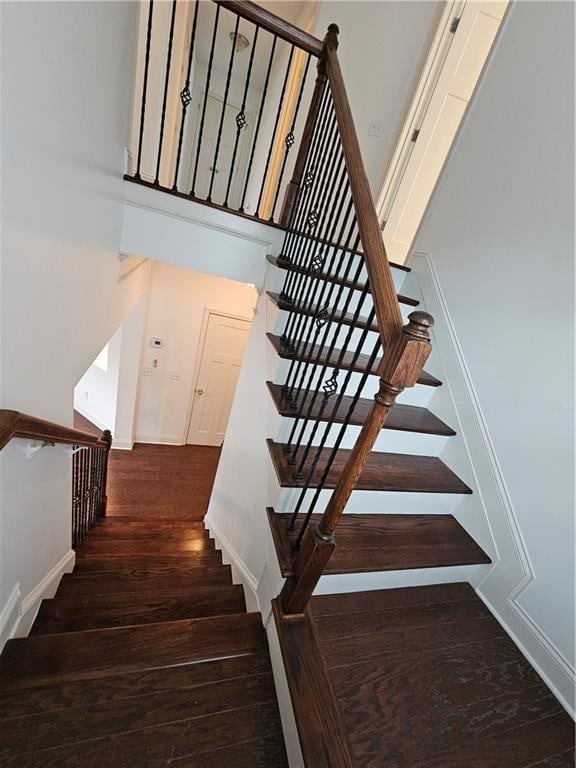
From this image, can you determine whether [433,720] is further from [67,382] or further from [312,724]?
[67,382]

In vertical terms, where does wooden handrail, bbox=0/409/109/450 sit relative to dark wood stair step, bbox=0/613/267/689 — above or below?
above

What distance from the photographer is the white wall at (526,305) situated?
4.07ft

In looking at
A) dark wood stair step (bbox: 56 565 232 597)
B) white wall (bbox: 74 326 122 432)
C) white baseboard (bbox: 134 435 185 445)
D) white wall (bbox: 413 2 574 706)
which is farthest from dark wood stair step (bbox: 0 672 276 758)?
white baseboard (bbox: 134 435 185 445)

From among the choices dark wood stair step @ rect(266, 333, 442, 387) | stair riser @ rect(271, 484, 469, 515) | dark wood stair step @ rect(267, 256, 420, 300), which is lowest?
stair riser @ rect(271, 484, 469, 515)

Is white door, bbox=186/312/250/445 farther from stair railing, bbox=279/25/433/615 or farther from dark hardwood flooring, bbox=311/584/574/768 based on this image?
dark hardwood flooring, bbox=311/584/574/768

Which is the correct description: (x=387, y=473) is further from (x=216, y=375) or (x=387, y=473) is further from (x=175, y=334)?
(x=216, y=375)

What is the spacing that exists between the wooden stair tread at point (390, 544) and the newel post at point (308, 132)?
1.66m

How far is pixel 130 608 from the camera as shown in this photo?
1580 mm

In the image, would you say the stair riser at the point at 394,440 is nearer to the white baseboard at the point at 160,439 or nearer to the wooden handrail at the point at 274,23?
the wooden handrail at the point at 274,23

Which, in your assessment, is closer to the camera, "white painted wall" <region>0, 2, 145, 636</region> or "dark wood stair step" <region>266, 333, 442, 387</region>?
"white painted wall" <region>0, 2, 145, 636</region>

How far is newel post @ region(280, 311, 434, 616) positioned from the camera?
0.75 meters

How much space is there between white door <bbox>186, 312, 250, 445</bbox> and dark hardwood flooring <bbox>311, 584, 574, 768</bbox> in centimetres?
370

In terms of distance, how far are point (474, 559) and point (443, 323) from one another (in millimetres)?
1189

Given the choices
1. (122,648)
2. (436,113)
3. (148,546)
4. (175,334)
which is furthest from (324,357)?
(175,334)
